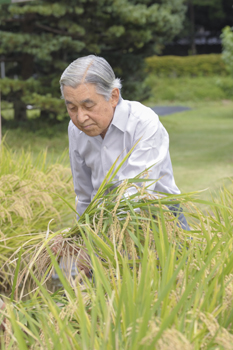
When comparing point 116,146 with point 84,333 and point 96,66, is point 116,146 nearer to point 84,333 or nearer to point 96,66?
point 96,66

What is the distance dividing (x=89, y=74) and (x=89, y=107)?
0.13 meters

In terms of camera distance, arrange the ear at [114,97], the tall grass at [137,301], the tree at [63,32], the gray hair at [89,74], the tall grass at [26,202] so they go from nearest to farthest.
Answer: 1. the tall grass at [137,301]
2. the gray hair at [89,74]
3. the ear at [114,97]
4. the tall grass at [26,202]
5. the tree at [63,32]

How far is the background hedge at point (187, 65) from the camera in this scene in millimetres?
26917

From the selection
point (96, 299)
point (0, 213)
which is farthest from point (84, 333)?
point (0, 213)

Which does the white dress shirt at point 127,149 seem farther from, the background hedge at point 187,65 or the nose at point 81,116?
the background hedge at point 187,65

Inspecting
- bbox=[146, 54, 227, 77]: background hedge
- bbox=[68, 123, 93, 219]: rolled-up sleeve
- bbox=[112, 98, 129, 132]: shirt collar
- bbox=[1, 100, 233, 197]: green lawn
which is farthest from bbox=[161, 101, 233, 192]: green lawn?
bbox=[146, 54, 227, 77]: background hedge

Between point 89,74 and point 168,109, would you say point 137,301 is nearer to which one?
point 89,74

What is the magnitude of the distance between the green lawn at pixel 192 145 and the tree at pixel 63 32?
2.24 ft

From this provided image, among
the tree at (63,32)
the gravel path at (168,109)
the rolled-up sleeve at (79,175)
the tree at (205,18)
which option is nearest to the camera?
the rolled-up sleeve at (79,175)

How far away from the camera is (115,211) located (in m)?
1.74

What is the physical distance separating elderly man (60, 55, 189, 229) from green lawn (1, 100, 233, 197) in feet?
9.18

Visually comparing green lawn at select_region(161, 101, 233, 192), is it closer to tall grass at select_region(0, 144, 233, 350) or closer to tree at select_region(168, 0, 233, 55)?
tall grass at select_region(0, 144, 233, 350)

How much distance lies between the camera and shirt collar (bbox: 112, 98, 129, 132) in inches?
83.8

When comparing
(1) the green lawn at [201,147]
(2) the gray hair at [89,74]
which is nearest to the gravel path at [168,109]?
(1) the green lawn at [201,147]
